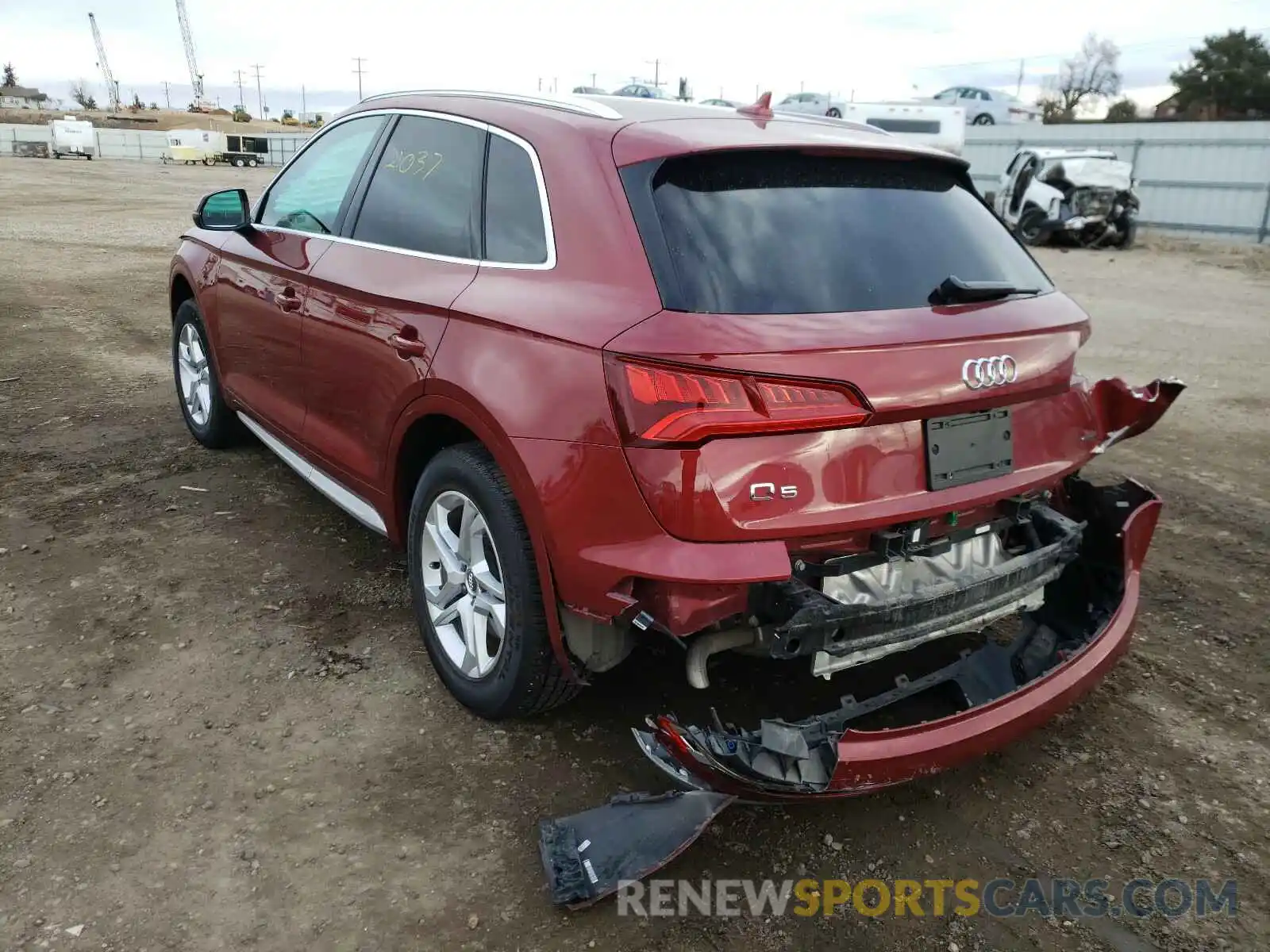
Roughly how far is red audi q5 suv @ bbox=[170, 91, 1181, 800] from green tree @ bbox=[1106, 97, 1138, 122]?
1935 inches

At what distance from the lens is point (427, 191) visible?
3.34m

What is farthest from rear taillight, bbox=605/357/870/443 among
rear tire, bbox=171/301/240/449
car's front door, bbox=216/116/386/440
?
rear tire, bbox=171/301/240/449

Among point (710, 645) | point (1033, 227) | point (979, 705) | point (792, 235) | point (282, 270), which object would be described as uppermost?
point (792, 235)

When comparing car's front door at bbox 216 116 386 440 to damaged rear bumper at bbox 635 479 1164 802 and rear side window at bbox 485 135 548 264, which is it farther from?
→ damaged rear bumper at bbox 635 479 1164 802

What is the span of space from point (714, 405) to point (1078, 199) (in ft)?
59.5

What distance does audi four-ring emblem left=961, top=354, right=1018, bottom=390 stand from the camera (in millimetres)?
2557

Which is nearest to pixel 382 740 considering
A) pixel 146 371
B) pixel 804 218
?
pixel 804 218

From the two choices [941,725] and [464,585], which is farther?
[464,585]

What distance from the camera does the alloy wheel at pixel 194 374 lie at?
531 centimetres

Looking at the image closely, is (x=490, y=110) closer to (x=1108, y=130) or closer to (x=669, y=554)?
(x=669, y=554)

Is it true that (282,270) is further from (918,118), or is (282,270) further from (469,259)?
(918,118)

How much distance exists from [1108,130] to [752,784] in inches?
1021

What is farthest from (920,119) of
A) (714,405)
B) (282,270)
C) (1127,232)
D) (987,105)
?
(714,405)

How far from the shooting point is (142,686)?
325 cm
